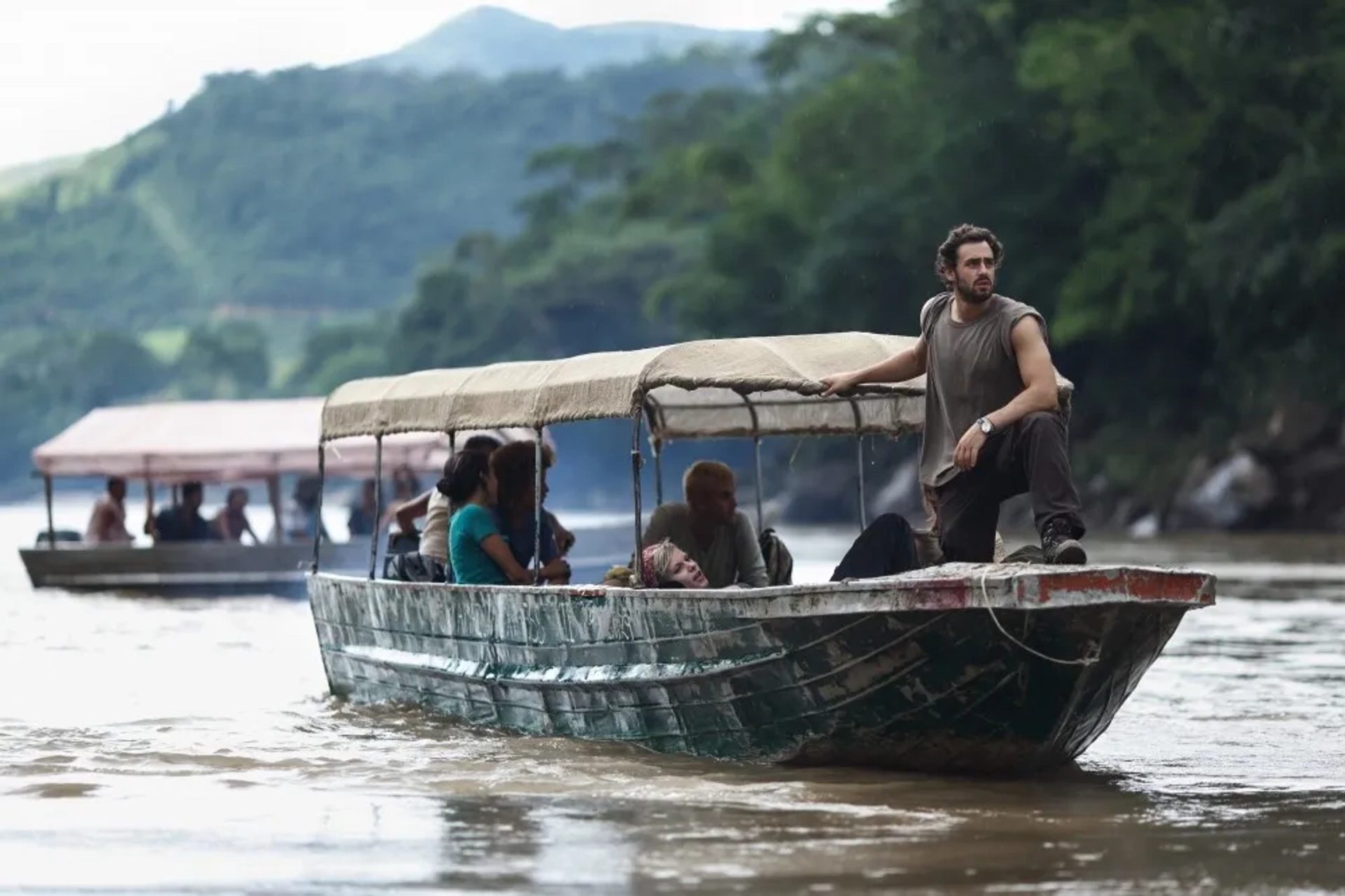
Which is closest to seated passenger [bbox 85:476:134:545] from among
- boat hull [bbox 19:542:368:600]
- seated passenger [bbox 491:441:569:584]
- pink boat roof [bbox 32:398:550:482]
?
pink boat roof [bbox 32:398:550:482]

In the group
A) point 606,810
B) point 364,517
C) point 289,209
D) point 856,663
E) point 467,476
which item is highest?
point 289,209

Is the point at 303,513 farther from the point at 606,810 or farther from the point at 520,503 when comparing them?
the point at 606,810

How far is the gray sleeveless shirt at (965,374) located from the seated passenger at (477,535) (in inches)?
103

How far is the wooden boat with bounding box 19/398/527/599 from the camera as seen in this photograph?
26359 mm

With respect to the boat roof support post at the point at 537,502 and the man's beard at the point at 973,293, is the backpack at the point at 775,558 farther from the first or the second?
the man's beard at the point at 973,293

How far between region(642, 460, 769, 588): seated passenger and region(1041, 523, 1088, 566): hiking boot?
7.76ft

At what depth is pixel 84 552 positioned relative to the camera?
2667 centimetres

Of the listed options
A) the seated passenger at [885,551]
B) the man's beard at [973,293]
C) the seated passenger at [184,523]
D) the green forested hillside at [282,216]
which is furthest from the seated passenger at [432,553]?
the green forested hillside at [282,216]

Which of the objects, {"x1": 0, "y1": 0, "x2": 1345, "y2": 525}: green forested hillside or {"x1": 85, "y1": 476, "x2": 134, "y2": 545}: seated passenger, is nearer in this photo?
{"x1": 85, "y1": 476, "x2": 134, "y2": 545}: seated passenger

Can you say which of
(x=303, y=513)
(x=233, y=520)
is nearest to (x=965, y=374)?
(x=233, y=520)

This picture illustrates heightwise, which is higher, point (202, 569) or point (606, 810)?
point (606, 810)

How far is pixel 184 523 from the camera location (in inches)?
→ 1078

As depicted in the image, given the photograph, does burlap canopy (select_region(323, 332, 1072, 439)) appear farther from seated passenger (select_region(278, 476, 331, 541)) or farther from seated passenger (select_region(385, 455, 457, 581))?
seated passenger (select_region(278, 476, 331, 541))

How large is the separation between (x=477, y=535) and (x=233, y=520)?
1731 centimetres
